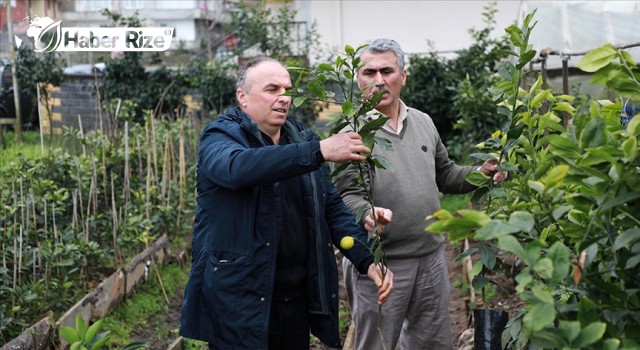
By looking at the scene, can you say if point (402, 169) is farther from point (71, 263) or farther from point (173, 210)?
point (173, 210)

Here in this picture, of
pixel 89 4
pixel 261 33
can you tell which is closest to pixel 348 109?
pixel 261 33

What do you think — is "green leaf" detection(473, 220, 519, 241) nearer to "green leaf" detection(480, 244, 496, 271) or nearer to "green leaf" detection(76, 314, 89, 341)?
"green leaf" detection(480, 244, 496, 271)

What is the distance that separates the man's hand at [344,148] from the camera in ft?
9.94

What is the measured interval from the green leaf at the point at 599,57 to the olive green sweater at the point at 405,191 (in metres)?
2.26

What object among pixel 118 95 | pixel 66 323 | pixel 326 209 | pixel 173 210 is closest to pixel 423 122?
pixel 326 209

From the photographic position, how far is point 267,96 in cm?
371

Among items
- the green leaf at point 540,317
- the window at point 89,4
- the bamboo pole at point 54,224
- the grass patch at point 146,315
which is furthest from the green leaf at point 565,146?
the window at point 89,4

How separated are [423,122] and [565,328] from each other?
288 cm

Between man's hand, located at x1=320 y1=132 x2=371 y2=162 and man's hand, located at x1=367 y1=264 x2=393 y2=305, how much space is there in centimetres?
63

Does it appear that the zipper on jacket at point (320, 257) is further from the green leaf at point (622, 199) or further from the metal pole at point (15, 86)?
the metal pole at point (15, 86)

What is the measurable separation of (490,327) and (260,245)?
1001 millimetres

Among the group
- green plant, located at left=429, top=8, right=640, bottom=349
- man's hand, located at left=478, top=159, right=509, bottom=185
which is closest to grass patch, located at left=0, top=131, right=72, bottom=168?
man's hand, located at left=478, top=159, right=509, bottom=185

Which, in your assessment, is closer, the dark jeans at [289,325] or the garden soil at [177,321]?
the dark jeans at [289,325]

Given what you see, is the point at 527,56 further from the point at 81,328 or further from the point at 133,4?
the point at 133,4
